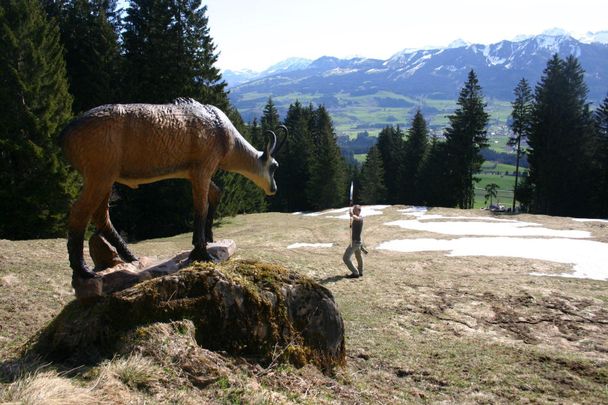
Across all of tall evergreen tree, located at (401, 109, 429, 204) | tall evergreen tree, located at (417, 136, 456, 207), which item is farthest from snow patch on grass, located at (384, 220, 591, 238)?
tall evergreen tree, located at (401, 109, 429, 204)

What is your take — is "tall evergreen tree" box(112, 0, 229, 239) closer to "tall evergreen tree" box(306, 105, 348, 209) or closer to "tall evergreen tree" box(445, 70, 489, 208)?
"tall evergreen tree" box(306, 105, 348, 209)

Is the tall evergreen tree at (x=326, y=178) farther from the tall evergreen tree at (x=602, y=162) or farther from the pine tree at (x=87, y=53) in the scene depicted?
the pine tree at (x=87, y=53)

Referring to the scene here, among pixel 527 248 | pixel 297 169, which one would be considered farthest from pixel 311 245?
pixel 297 169

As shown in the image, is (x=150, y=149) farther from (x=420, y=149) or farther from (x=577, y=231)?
(x=420, y=149)

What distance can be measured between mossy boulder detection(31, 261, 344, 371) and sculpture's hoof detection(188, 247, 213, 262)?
440 millimetres

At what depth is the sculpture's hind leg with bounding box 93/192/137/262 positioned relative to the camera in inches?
267

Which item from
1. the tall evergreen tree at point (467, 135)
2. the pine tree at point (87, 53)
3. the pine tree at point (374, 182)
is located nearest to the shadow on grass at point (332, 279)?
the pine tree at point (87, 53)

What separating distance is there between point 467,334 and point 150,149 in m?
7.66

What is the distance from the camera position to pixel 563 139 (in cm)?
4288

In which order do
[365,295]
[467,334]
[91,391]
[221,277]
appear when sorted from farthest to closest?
1. [365,295]
2. [467,334]
3. [221,277]
4. [91,391]

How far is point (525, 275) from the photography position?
50.4ft

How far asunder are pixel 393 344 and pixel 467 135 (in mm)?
39201

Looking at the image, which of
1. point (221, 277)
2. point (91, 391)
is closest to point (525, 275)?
point (221, 277)

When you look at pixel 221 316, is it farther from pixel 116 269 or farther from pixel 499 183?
pixel 499 183
